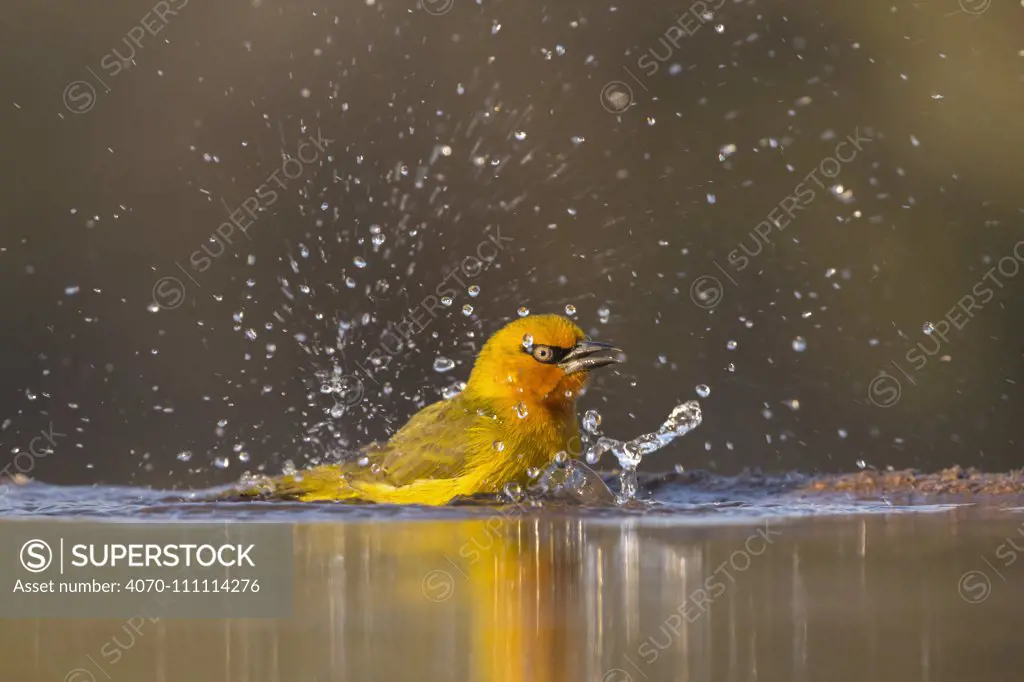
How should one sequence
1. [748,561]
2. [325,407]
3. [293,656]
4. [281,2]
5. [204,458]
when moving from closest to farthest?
1. [293,656]
2. [748,561]
3. [325,407]
4. [204,458]
5. [281,2]

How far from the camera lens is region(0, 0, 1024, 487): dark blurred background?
782 cm

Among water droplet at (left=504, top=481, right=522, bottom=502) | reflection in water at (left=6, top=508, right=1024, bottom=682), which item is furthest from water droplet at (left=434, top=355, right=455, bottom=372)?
reflection in water at (left=6, top=508, right=1024, bottom=682)

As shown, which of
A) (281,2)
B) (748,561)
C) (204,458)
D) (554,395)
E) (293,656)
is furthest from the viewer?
(281,2)

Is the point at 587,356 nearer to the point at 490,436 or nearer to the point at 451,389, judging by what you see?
the point at 490,436

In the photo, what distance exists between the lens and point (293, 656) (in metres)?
2.30

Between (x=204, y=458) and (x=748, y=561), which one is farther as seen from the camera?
(x=204, y=458)

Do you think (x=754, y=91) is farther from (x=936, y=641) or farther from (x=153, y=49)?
(x=936, y=641)

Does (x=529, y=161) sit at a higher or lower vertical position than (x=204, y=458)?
higher

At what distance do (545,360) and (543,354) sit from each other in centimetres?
2

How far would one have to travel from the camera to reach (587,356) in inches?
195

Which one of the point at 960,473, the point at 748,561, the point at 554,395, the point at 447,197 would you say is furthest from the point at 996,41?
the point at 748,561

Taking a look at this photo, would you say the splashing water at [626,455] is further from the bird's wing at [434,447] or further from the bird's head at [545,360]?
the bird's wing at [434,447]

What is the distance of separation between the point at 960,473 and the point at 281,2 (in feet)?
18.1

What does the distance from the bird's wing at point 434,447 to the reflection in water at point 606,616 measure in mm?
1221
